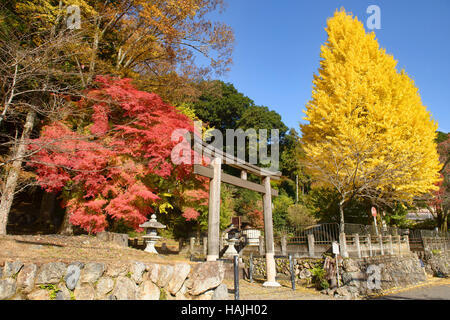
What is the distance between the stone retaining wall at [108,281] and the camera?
309 centimetres

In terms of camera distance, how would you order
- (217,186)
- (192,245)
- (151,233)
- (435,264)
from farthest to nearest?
(192,245) → (435,264) → (151,233) → (217,186)

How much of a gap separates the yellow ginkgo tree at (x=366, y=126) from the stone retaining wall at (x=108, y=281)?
7266 millimetres

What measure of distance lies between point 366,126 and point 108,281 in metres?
12.0

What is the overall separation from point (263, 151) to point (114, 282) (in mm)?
25592

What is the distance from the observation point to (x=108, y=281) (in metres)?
3.62

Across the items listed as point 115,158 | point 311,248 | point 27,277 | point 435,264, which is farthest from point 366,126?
point 27,277

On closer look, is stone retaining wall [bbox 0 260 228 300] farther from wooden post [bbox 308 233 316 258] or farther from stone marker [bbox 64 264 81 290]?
wooden post [bbox 308 233 316 258]

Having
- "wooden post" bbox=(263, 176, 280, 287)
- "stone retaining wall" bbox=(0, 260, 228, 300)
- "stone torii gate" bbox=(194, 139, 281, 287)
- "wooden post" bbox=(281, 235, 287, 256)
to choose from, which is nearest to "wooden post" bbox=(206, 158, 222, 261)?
"stone torii gate" bbox=(194, 139, 281, 287)

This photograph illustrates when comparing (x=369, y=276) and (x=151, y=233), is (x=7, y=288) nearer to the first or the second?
(x=151, y=233)

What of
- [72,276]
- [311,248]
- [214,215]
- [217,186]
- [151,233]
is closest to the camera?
[72,276]

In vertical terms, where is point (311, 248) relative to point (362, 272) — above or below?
above

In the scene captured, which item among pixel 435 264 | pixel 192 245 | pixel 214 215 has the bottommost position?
pixel 435 264
